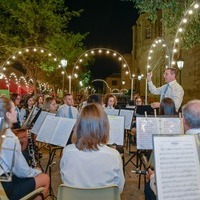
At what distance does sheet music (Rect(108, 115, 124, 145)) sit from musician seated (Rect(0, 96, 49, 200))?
5.80 ft

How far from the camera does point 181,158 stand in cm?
300

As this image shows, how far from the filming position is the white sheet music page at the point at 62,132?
5588mm

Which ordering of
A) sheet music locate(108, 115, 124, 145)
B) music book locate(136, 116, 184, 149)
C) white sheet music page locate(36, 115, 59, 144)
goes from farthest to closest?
sheet music locate(108, 115, 124, 145), white sheet music page locate(36, 115, 59, 144), music book locate(136, 116, 184, 149)

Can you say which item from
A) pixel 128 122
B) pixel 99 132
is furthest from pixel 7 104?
pixel 128 122

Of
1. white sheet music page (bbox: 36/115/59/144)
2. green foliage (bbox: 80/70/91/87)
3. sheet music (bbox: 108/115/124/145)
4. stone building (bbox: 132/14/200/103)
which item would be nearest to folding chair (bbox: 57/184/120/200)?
white sheet music page (bbox: 36/115/59/144)

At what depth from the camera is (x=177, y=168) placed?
295cm

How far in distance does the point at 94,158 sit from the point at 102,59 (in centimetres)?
10178

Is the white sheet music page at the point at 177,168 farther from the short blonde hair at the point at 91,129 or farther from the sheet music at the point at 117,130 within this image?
the sheet music at the point at 117,130

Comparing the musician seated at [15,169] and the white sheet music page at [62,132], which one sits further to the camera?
the white sheet music page at [62,132]

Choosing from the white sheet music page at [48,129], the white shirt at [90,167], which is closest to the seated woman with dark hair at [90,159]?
the white shirt at [90,167]

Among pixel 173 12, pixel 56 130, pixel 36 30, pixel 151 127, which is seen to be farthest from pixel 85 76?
pixel 151 127

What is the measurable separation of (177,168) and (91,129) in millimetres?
1085

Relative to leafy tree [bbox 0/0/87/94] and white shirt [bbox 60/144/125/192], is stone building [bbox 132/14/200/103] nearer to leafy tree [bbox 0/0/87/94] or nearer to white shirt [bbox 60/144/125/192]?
leafy tree [bbox 0/0/87/94]

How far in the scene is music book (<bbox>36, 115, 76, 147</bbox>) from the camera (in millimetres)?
5605
